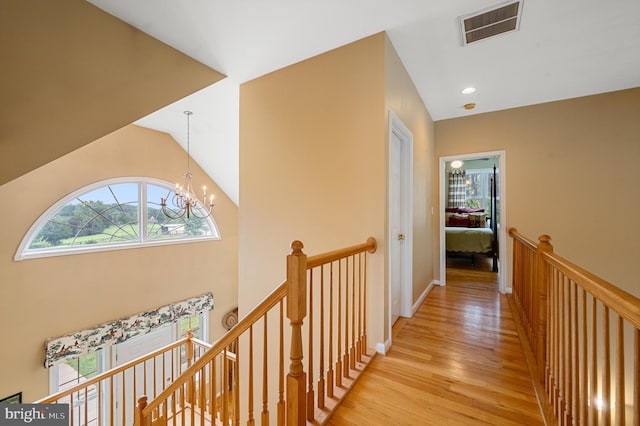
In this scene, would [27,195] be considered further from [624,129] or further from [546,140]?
[624,129]

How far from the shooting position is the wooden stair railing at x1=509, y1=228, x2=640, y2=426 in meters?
0.78

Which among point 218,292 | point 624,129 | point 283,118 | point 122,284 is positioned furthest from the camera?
point 218,292

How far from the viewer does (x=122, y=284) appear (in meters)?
4.23

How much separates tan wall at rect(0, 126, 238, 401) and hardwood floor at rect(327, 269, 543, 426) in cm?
420

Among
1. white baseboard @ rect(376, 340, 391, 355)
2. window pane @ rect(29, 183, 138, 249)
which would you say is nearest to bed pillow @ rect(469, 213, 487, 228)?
white baseboard @ rect(376, 340, 391, 355)

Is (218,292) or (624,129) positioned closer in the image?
(624,129)

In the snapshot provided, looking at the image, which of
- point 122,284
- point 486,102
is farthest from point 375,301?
point 122,284

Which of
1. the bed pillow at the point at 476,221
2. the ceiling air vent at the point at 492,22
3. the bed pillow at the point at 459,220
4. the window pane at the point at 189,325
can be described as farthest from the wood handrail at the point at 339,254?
the bed pillow at the point at 476,221

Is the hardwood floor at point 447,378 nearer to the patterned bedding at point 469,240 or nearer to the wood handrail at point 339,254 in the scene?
the wood handrail at point 339,254

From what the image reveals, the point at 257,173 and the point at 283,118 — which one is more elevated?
the point at 283,118

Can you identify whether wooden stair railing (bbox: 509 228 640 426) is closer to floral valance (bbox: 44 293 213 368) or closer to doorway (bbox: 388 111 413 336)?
doorway (bbox: 388 111 413 336)

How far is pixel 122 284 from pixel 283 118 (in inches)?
152

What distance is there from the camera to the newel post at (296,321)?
4.37ft

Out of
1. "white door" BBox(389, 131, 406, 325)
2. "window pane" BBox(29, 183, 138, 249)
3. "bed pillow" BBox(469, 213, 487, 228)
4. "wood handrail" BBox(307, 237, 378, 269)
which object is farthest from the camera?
"bed pillow" BBox(469, 213, 487, 228)
